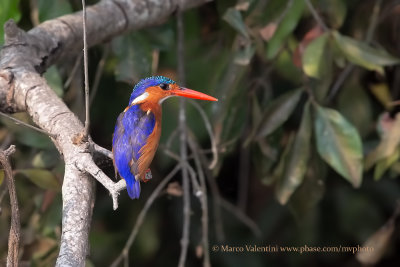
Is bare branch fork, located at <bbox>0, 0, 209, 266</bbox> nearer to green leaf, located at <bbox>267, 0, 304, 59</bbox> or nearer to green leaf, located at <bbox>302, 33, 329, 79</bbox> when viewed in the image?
green leaf, located at <bbox>267, 0, 304, 59</bbox>

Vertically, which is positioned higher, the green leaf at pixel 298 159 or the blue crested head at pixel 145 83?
the blue crested head at pixel 145 83

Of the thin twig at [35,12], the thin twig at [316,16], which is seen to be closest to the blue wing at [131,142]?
the thin twig at [316,16]

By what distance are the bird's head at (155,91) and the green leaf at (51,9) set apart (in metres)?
0.84

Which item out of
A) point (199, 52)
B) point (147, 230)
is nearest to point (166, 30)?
point (199, 52)

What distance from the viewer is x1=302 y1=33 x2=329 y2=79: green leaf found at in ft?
6.73

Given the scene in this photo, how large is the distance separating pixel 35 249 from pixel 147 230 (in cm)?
81

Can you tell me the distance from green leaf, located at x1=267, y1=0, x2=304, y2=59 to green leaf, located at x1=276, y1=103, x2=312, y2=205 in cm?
20

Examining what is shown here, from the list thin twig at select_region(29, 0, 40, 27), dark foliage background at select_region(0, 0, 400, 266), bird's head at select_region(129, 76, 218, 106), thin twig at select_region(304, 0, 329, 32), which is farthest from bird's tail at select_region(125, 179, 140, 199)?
thin twig at select_region(29, 0, 40, 27)

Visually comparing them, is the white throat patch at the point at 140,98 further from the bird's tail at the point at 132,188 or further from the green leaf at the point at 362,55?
the green leaf at the point at 362,55

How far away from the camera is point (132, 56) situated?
239 cm

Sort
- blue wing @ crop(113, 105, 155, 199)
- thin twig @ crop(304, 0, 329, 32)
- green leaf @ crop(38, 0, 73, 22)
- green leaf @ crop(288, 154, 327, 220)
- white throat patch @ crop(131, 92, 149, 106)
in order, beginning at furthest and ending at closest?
green leaf @ crop(288, 154, 327, 220)
green leaf @ crop(38, 0, 73, 22)
thin twig @ crop(304, 0, 329, 32)
white throat patch @ crop(131, 92, 149, 106)
blue wing @ crop(113, 105, 155, 199)

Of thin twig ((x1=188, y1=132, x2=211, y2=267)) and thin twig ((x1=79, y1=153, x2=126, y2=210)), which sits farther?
thin twig ((x1=188, y1=132, x2=211, y2=267))

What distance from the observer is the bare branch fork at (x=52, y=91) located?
3.99ft

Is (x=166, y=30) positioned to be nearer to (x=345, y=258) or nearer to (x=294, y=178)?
(x=294, y=178)
